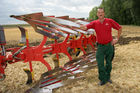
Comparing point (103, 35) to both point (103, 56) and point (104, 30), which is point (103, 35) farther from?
point (103, 56)

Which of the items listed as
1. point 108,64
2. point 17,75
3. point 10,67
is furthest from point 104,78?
point 10,67

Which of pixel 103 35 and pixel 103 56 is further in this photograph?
pixel 103 56

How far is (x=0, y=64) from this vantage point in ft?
9.70

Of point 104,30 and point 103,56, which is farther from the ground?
point 104,30

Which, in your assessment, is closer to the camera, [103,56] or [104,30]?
[104,30]

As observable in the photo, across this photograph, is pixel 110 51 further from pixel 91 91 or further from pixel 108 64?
pixel 91 91

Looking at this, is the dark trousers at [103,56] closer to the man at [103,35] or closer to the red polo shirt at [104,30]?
the man at [103,35]

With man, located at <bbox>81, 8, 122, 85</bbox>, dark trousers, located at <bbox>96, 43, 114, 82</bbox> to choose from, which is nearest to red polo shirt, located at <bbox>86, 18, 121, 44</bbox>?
man, located at <bbox>81, 8, 122, 85</bbox>

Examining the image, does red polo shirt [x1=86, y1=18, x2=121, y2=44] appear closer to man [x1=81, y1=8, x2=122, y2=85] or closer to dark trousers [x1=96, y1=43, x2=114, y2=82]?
man [x1=81, y1=8, x2=122, y2=85]

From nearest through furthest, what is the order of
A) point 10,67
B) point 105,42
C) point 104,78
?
point 105,42
point 104,78
point 10,67

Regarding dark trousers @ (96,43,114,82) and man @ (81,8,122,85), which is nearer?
man @ (81,8,122,85)

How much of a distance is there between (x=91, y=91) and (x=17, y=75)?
8.27 feet

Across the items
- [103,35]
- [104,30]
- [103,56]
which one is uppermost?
[104,30]

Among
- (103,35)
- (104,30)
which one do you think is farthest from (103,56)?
(104,30)
